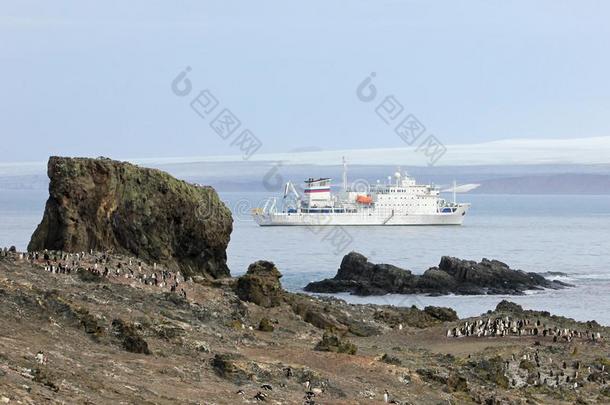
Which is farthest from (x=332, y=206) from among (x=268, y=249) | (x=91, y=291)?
(x=91, y=291)

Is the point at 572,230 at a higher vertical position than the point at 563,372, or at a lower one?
higher

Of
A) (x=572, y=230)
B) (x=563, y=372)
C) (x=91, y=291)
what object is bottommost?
(x=563, y=372)

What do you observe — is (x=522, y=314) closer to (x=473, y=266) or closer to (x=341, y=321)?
(x=341, y=321)

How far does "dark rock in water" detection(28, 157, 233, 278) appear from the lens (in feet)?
114

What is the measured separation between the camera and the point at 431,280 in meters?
53.8

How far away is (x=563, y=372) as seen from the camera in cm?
2409

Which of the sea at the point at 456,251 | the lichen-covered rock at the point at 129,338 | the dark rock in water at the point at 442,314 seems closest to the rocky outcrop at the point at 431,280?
the sea at the point at 456,251

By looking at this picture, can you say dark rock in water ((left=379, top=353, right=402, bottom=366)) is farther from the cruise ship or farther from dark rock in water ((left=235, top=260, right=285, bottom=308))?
the cruise ship

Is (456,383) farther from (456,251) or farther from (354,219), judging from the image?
(354,219)

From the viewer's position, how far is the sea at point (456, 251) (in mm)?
49844

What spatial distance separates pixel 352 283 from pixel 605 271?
2263cm

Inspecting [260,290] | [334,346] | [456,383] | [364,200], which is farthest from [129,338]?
[364,200]

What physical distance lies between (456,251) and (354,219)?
4400 centimetres

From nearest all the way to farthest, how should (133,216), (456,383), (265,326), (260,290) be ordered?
(456,383) → (265,326) → (260,290) → (133,216)
